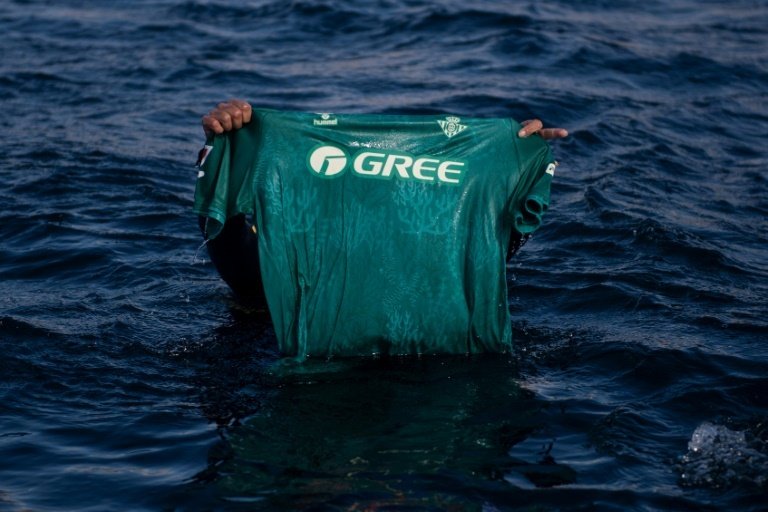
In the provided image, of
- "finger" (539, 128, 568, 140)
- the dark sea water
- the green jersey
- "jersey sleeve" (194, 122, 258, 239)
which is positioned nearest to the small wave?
the dark sea water

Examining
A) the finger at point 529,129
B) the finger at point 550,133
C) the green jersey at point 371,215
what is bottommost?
the green jersey at point 371,215

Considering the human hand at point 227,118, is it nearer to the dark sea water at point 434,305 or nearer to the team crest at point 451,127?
the team crest at point 451,127

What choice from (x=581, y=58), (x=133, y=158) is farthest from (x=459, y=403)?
(x=581, y=58)

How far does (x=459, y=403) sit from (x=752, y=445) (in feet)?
4.82

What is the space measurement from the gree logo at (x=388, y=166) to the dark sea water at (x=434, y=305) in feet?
3.36

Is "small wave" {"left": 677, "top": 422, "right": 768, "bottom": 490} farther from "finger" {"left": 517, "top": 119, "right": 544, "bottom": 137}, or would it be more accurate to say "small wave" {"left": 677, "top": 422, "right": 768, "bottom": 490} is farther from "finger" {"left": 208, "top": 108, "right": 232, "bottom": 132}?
"finger" {"left": 208, "top": 108, "right": 232, "bottom": 132}

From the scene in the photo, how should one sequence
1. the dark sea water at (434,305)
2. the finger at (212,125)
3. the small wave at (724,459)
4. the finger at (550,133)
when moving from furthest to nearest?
the finger at (550,133) → the finger at (212,125) → the dark sea water at (434,305) → the small wave at (724,459)

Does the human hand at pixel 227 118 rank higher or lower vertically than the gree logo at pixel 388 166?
higher

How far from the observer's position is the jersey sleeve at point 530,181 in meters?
5.94

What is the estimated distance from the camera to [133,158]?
10336 millimetres

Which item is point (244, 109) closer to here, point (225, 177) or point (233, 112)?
point (233, 112)

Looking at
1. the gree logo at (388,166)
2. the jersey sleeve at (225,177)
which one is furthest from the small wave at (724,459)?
the jersey sleeve at (225,177)

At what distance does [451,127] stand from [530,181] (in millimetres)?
516

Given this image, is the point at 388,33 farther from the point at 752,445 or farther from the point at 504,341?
the point at 752,445
